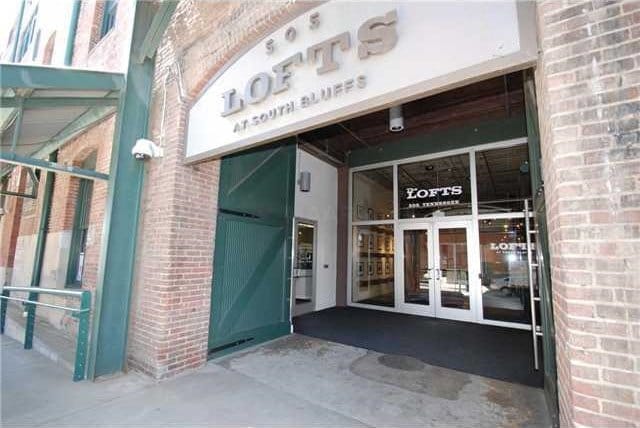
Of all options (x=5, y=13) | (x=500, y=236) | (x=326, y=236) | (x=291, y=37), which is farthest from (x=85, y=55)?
(x=500, y=236)

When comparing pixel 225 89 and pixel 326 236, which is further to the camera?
pixel 326 236

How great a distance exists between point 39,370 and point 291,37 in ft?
16.7

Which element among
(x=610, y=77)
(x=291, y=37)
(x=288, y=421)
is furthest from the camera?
(x=291, y=37)

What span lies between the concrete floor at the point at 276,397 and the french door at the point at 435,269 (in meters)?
3.25

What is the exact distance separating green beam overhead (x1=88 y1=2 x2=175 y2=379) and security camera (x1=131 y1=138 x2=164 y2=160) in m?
0.23

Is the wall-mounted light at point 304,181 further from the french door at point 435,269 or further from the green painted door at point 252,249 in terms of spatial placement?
the french door at point 435,269

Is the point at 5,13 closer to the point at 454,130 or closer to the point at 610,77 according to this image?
the point at 454,130

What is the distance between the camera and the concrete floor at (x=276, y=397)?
2.86m

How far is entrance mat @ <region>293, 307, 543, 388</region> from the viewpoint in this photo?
4.22m

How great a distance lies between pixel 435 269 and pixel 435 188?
6.58 ft

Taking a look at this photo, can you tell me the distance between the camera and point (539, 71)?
205 centimetres

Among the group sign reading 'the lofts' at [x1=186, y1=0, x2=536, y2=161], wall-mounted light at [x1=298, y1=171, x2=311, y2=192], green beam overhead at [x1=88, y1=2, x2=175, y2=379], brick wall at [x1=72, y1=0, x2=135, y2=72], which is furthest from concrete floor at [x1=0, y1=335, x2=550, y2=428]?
brick wall at [x1=72, y1=0, x2=135, y2=72]

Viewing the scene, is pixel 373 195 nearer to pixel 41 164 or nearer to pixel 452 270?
pixel 452 270

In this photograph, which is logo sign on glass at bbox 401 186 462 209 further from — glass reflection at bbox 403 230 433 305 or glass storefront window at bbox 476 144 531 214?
glass reflection at bbox 403 230 433 305
